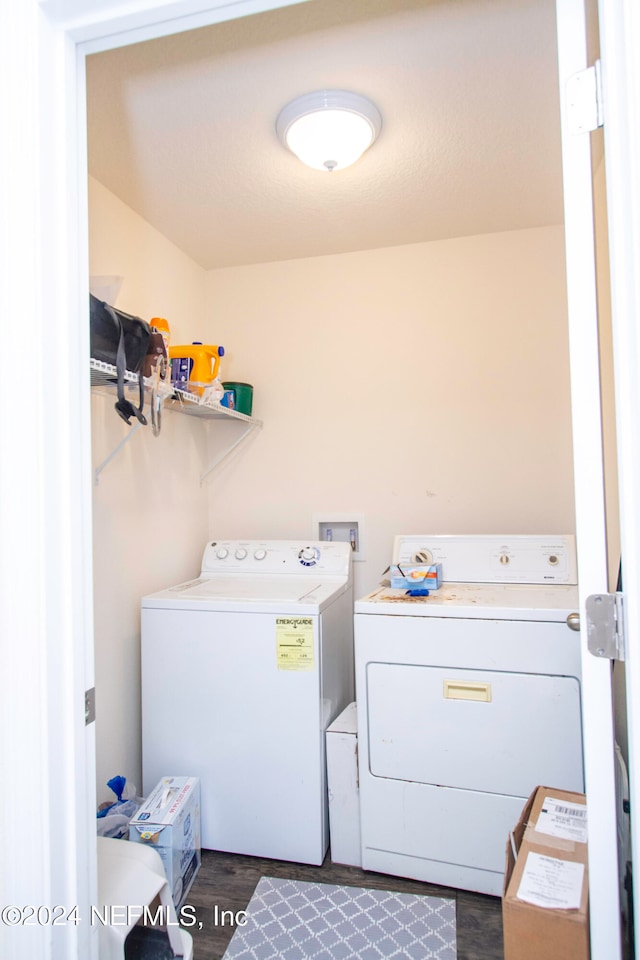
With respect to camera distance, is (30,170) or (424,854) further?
(424,854)

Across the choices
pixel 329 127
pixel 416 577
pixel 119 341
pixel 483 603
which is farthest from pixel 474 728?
pixel 329 127

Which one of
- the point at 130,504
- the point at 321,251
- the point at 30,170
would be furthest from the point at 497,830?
the point at 321,251

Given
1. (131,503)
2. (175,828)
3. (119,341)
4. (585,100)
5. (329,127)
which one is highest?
(329,127)

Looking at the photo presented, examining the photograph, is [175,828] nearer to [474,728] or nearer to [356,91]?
[474,728]

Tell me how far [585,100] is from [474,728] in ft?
5.00

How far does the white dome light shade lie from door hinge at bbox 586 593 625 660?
1.46 m

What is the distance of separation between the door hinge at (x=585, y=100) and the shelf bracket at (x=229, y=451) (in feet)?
6.56

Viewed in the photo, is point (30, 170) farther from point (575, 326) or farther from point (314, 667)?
point (314, 667)

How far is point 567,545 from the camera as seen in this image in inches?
A: 80.1

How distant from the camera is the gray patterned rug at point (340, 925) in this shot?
1496mm

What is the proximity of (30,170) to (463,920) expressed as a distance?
6.79ft

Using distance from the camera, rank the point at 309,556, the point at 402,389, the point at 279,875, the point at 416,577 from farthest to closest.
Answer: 1. the point at 402,389
2. the point at 309,556
3. the point at 416,577
4. the point at 279,875

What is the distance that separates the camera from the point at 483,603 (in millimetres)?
1706

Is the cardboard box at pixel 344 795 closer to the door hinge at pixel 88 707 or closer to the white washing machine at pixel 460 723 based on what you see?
the white washing machine at pixel 460 723
